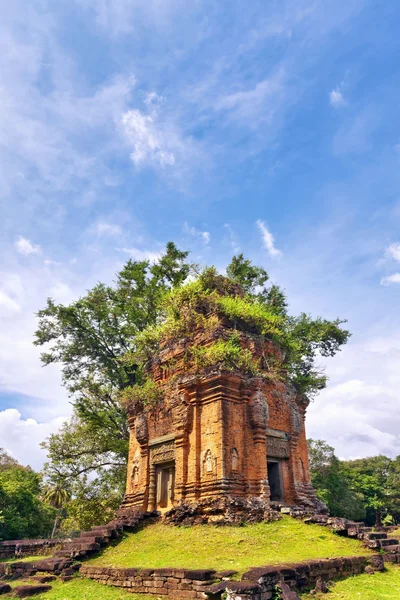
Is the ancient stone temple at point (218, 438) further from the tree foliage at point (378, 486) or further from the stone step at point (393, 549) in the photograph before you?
the tree foliage at point (378, 486)

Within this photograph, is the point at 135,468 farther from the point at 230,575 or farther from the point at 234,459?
the point at 230,575

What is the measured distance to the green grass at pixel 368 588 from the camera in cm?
730

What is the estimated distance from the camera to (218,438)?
1211 cm

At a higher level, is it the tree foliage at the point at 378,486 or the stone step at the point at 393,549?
the tree foliage at the point at 378,486

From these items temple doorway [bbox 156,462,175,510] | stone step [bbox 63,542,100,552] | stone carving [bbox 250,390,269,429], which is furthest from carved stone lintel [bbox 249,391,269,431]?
stone step [bbox 63,542,100,552]

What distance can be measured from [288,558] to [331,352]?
12.5m

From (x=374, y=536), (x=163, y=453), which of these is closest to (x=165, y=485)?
(x=163, y=453)

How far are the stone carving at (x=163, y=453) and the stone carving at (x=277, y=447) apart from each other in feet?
9.64

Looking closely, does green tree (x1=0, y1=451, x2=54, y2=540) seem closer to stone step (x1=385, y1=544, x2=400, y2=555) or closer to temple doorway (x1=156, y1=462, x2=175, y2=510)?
temple doorway (x1=156, y1=462, x2=175, y2=510)

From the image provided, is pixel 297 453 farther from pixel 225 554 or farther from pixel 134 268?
pixel 134 268

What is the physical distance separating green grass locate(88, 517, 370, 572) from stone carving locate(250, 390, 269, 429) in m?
2.51

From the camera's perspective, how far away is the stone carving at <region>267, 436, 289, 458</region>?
13266 mm

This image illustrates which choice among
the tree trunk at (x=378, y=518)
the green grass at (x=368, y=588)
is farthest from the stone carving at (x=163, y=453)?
the tree trunk at (x=378, y=518)

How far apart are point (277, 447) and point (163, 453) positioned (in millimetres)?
3575
